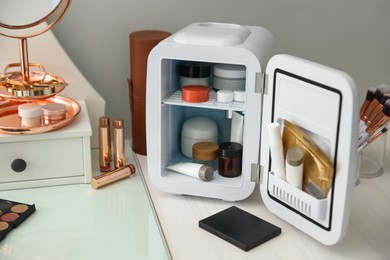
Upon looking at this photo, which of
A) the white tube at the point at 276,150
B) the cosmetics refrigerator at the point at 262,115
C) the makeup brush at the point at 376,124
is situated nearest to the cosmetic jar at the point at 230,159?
the cosmetics refrigerator at the point at 262,115

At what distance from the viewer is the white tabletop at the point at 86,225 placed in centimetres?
94

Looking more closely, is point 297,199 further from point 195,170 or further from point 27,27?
point 27,27

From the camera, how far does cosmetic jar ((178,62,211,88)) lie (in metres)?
1.11

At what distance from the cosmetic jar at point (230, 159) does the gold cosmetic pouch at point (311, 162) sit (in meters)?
0.14

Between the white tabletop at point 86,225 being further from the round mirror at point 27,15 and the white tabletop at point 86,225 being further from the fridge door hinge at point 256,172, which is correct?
the round mirror at point 27,15

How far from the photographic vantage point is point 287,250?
0.95 metres

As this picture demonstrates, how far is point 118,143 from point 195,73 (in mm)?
215

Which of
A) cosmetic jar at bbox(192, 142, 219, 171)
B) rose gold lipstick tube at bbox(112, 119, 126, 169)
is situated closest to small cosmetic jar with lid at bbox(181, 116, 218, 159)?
cosmetic jar at bbox(192, 142, 219, 171)

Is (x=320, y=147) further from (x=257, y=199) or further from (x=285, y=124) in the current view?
(x=257, y=199)

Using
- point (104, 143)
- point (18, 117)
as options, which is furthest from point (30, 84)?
point (104, 143)

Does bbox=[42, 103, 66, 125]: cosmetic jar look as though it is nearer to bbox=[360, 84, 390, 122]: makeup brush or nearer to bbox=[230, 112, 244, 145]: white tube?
bbox=[230, 112, 244, 145]: white tube

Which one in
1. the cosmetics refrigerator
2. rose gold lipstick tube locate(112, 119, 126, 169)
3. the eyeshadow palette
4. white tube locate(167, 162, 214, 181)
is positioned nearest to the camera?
the cosmetics refrigerator

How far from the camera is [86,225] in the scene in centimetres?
102

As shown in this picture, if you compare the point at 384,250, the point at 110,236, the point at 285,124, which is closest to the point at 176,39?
the point at 285,124
